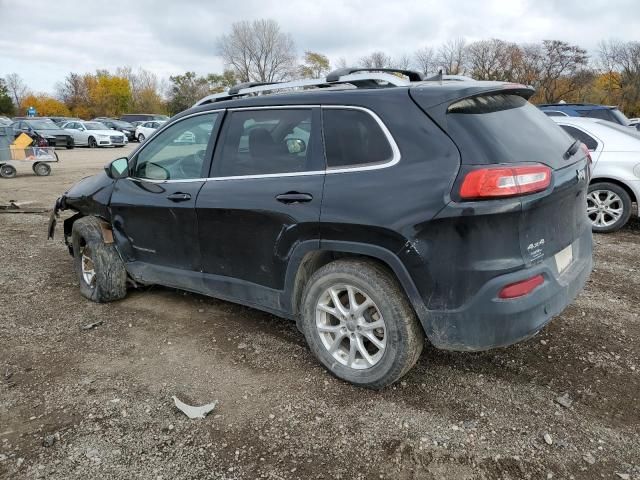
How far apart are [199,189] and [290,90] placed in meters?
0.96

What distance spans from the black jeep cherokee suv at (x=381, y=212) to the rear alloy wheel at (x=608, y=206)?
403 cm

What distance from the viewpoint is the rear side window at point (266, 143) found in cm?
316

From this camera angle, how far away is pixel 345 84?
325 centimetres

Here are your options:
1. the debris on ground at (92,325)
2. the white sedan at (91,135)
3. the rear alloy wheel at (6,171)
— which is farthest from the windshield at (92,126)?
the debris on ground at (92,325)

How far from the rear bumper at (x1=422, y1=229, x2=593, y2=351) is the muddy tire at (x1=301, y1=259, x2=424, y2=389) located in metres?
0.18

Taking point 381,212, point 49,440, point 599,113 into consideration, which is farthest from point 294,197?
point 599,113

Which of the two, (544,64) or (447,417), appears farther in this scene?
(544,64)

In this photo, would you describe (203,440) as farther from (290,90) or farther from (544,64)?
(544,64)

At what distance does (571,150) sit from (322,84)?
5.37ft

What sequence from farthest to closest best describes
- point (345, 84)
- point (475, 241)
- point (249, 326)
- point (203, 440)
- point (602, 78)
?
point (602, 78) < point (249, 326) < point (345, 84) < point (203, 440) < point (475, 241)

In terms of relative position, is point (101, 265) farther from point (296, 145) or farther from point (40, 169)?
point (40, 169)

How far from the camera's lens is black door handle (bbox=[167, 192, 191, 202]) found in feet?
12.1

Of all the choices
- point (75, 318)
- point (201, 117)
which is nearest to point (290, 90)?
point (201, 117)

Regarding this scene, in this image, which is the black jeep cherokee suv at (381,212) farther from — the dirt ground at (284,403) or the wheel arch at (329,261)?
the dirt ground at (284,403)
